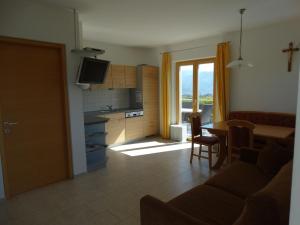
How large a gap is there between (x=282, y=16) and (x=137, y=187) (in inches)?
142

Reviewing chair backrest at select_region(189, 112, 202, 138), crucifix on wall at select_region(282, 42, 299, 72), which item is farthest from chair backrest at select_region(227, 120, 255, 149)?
crucifix on wall at select_region(282, 42, 299, 72)

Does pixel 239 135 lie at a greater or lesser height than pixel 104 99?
lesser

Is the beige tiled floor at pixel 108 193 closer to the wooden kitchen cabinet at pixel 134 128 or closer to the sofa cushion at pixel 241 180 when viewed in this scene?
the sofa cushion at pixel 241 180

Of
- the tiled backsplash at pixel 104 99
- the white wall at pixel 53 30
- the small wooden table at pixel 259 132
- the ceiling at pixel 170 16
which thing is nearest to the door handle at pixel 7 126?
the white wall at pixel 53 30

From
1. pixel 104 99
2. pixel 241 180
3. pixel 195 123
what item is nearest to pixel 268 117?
pixel 195 123

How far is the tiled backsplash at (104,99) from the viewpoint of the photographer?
5.18 metres

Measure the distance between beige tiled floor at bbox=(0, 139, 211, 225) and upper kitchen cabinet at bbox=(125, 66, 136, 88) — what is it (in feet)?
7.37

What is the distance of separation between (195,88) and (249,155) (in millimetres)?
2893

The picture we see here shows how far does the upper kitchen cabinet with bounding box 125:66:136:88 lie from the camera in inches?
219

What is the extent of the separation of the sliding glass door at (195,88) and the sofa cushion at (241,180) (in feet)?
9.09

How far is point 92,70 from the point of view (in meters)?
3.36

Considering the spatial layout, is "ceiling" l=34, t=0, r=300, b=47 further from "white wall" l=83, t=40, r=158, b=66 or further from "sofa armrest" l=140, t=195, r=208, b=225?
"sofa armrest" l=140, t=195, r=208, b=225

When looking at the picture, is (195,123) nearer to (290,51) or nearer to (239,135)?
(239,135)

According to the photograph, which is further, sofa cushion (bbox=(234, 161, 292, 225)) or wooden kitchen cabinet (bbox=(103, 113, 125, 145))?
wooden kitchen cabinet (bbox=(103, 113, 125, 145))
